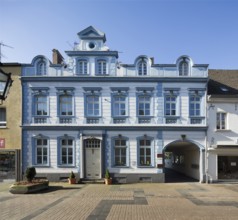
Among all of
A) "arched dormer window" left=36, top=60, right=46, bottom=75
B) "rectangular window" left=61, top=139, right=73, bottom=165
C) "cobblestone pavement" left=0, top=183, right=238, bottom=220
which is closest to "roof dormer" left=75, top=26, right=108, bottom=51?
"arched dormer window" left=36, top=60, right=46, bottom=75

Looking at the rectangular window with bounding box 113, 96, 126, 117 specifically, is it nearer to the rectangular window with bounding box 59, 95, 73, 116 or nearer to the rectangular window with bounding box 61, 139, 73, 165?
the rectangular window with bounding box 59, 95, 73, 116

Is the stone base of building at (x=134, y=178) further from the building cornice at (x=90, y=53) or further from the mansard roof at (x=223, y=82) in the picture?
the building cornice at (x=90, y=53)

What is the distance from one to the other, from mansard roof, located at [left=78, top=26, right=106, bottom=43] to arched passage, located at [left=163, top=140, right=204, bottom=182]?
33.2 ft

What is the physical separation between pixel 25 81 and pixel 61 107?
3501 millimetres

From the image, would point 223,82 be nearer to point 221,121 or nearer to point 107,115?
point 221,121

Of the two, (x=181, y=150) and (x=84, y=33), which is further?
(x=181, y=150)

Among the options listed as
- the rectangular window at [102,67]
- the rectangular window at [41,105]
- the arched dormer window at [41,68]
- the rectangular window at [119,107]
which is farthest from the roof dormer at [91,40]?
the rectangular window at [41,105]

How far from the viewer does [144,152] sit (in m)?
20.2

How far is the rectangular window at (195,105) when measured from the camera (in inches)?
803

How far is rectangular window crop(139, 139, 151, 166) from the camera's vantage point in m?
20.2

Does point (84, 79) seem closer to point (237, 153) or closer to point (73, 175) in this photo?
point (73, 175)

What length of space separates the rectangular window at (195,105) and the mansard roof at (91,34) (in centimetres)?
848

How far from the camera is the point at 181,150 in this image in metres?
26.3

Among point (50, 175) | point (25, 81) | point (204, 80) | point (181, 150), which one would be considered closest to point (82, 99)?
point (25, 81)
